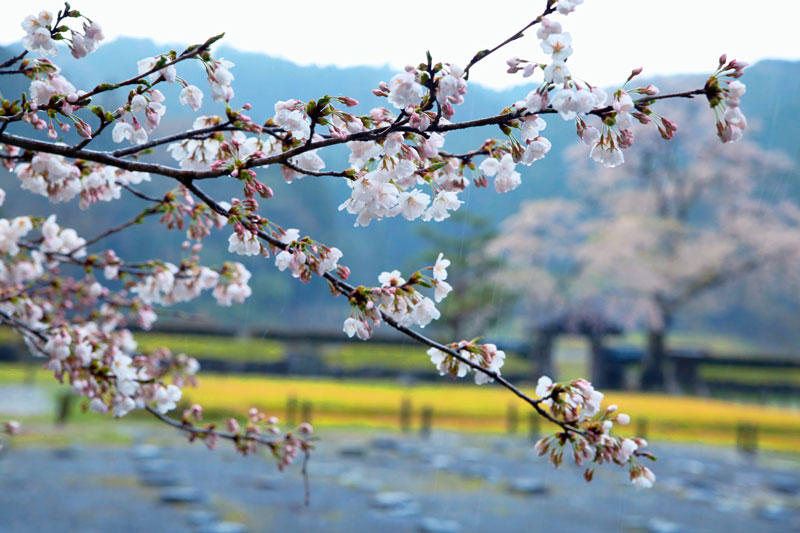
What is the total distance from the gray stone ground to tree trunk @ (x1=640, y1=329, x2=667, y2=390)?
6.11 metres

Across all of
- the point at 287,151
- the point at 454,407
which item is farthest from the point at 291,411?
the point at 287,151

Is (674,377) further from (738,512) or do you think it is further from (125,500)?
(125,500)

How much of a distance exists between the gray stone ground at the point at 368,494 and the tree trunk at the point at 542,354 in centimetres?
604

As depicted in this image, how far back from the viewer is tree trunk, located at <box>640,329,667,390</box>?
50.3 ft

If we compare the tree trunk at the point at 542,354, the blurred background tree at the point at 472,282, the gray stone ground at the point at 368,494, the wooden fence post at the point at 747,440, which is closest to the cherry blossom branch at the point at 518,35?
the gray stone ground at the point at 368,494

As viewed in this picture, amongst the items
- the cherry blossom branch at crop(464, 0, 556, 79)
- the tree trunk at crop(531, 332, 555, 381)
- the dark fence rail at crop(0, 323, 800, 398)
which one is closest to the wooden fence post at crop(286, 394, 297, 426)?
the dark fence rail at crop(0, 323, 800, 398)

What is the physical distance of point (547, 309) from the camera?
16250mm

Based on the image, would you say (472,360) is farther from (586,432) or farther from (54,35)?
(54,35)

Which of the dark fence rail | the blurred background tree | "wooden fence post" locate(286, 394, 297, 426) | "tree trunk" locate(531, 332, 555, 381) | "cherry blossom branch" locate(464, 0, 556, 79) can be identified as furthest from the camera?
the blurred background tree

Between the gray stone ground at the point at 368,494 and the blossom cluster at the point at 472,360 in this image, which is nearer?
the blossom cluster at the point at 472,360

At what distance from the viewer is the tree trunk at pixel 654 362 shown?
50.3 ft

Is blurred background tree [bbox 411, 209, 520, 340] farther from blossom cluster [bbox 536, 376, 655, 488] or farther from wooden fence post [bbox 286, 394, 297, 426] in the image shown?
blossom cluster [bbox 536, 376, 655, 488]

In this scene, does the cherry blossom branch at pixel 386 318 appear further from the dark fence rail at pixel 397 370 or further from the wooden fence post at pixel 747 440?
the dark fence rail at pixel 397 370

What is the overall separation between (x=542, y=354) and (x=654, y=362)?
256 centimetres
